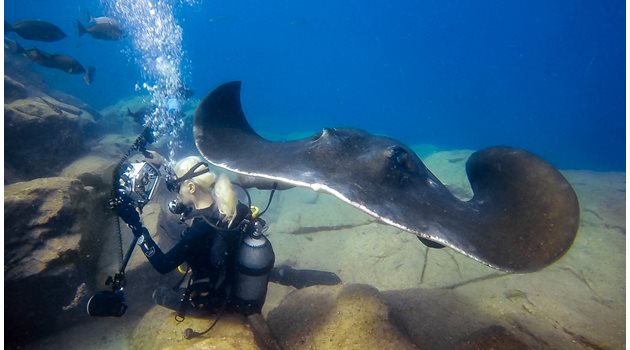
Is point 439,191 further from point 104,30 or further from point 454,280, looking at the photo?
point 104,30

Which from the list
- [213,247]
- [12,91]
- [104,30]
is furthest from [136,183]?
[12,91]

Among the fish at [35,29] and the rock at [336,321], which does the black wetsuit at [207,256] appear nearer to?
the rock at [336,321]

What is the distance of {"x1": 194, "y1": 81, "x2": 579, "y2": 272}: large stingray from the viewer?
227 cm

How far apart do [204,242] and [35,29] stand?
8377 millimetres

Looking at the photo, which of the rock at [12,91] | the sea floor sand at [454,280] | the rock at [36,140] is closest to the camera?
the sea floor sand at [454,280]

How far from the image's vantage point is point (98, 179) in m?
6.53

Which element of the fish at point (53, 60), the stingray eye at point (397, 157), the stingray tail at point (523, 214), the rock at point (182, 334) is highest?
the fish at point (53, 60)

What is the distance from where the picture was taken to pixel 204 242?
3.47 m

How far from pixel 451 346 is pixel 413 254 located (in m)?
2.91

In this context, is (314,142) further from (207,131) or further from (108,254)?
(108,254)

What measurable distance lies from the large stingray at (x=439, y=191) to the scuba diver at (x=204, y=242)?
473 mm

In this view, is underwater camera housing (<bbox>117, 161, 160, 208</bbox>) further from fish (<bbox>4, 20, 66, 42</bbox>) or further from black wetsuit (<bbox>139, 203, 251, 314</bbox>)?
fish (<bbox>4, 20, 66, 42</bbox>)

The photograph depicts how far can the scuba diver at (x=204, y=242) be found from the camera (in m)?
3.28

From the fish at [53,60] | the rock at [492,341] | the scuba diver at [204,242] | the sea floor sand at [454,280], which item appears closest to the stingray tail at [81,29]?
the fish at [53,60]
